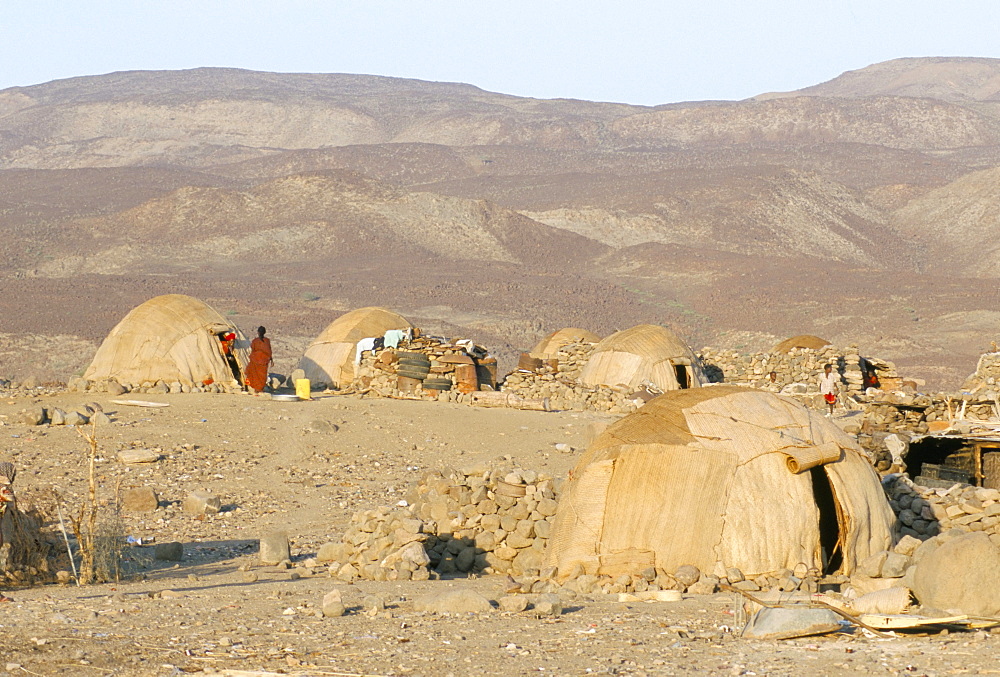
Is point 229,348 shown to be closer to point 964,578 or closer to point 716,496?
point 716,496

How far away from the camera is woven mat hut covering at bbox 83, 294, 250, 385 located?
2120cm

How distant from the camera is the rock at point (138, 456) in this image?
52.9ft

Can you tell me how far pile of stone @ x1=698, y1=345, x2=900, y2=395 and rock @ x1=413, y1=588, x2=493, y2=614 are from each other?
18.5 metres

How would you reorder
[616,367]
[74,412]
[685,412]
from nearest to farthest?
[685,412] → [74,412] → [616,367]

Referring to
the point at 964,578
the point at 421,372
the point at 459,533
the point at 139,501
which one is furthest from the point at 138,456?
the point at 964,578

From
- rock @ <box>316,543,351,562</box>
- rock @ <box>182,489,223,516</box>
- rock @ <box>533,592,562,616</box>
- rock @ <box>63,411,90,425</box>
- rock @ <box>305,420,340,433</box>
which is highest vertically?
rock @ <box>533,592,562,616</box>

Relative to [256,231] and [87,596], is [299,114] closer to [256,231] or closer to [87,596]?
[256,231]

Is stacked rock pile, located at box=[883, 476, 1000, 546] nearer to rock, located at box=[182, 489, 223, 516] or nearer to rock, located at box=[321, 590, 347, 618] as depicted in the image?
rock, located at box=[321, 590, 347, 618]

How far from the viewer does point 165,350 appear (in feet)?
70.0

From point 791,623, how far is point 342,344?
18.7 m

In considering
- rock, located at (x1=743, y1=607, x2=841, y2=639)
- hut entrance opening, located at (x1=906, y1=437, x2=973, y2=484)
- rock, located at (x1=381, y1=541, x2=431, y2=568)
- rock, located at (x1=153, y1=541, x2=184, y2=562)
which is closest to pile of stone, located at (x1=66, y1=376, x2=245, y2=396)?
rock, located at (x1=153, y1=541, x2=184, y2=562)

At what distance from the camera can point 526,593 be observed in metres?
8.95

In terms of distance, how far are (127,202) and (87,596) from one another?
3178 inches

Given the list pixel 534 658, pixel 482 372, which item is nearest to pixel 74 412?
pixel 482 372
